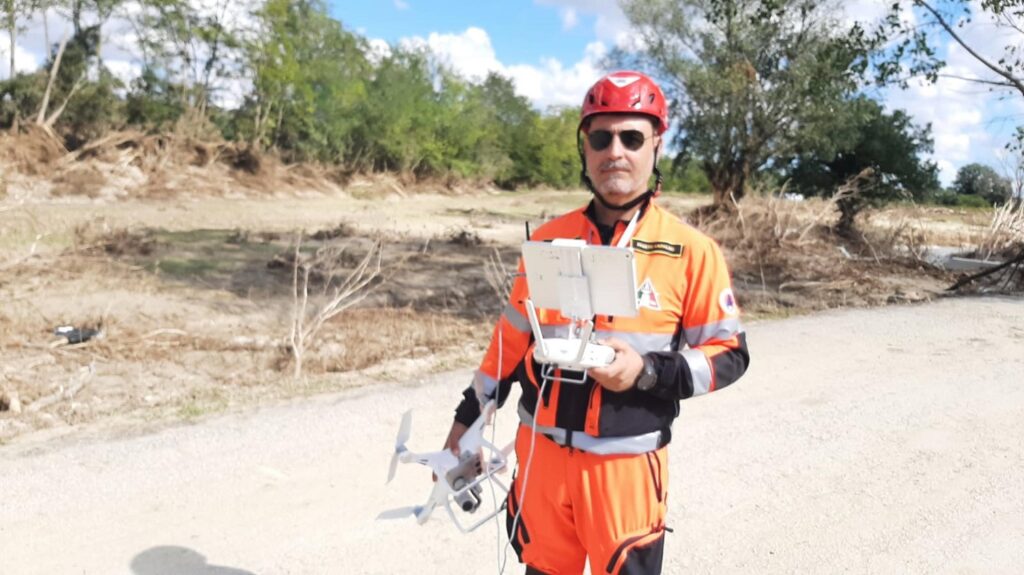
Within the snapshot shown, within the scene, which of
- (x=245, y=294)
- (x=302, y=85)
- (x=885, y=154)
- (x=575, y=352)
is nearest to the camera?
(x=575, y=352)

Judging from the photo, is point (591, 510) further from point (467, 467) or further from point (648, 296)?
point (648, 296)

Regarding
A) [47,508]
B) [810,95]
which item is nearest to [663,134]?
[47,508]

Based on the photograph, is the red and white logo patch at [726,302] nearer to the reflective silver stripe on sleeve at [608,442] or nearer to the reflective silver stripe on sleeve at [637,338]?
the reflective silver stripe on sleeve at [637,338]

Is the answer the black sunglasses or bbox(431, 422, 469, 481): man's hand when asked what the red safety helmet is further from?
bbox(431, 422, 469, 481): man's hand

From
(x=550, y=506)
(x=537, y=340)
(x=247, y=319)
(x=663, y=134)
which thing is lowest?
(x=247, y=319)

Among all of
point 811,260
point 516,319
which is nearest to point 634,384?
point 516,319

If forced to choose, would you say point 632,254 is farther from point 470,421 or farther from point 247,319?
point 247,319

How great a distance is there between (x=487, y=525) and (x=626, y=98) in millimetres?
2800

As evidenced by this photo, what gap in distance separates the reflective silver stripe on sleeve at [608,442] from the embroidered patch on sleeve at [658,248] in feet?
1.65

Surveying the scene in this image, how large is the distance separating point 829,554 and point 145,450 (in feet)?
13.3

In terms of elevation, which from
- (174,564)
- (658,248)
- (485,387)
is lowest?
(174,564)

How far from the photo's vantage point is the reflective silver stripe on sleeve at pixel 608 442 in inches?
90.5

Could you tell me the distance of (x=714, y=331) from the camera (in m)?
2.34

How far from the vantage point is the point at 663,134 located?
7.95 ft
